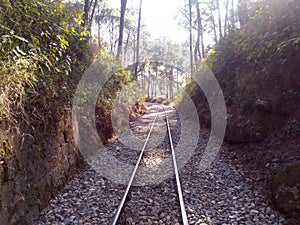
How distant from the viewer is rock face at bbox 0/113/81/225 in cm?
362

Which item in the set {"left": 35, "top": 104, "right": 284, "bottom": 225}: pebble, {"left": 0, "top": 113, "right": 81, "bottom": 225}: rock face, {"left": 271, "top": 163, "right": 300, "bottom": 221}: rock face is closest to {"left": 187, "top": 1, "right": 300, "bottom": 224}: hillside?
{"left": 271, "top": 163, "right": 300, "bottom": 221}: rock face

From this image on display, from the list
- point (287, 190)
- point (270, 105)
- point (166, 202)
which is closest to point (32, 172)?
point (166, 202)

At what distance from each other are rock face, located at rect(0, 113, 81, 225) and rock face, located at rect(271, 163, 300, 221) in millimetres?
3928

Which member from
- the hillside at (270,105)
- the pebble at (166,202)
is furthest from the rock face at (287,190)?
the pebble at (166,202)

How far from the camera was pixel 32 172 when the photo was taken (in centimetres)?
432

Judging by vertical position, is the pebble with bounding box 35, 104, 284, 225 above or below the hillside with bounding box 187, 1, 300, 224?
below

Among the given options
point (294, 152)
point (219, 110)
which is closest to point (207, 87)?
point (219, 110)

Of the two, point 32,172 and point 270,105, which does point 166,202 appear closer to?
point 32,172

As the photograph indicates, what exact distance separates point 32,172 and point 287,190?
4.22 meters

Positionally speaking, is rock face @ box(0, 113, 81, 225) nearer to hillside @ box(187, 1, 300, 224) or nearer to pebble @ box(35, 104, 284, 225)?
pebble @ box(35, 104, 284, 225)

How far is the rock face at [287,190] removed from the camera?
13.1 ft

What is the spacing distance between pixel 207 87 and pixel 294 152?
8.69 m

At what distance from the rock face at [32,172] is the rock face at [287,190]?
3.93 meters

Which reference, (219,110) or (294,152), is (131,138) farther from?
(294,152)
